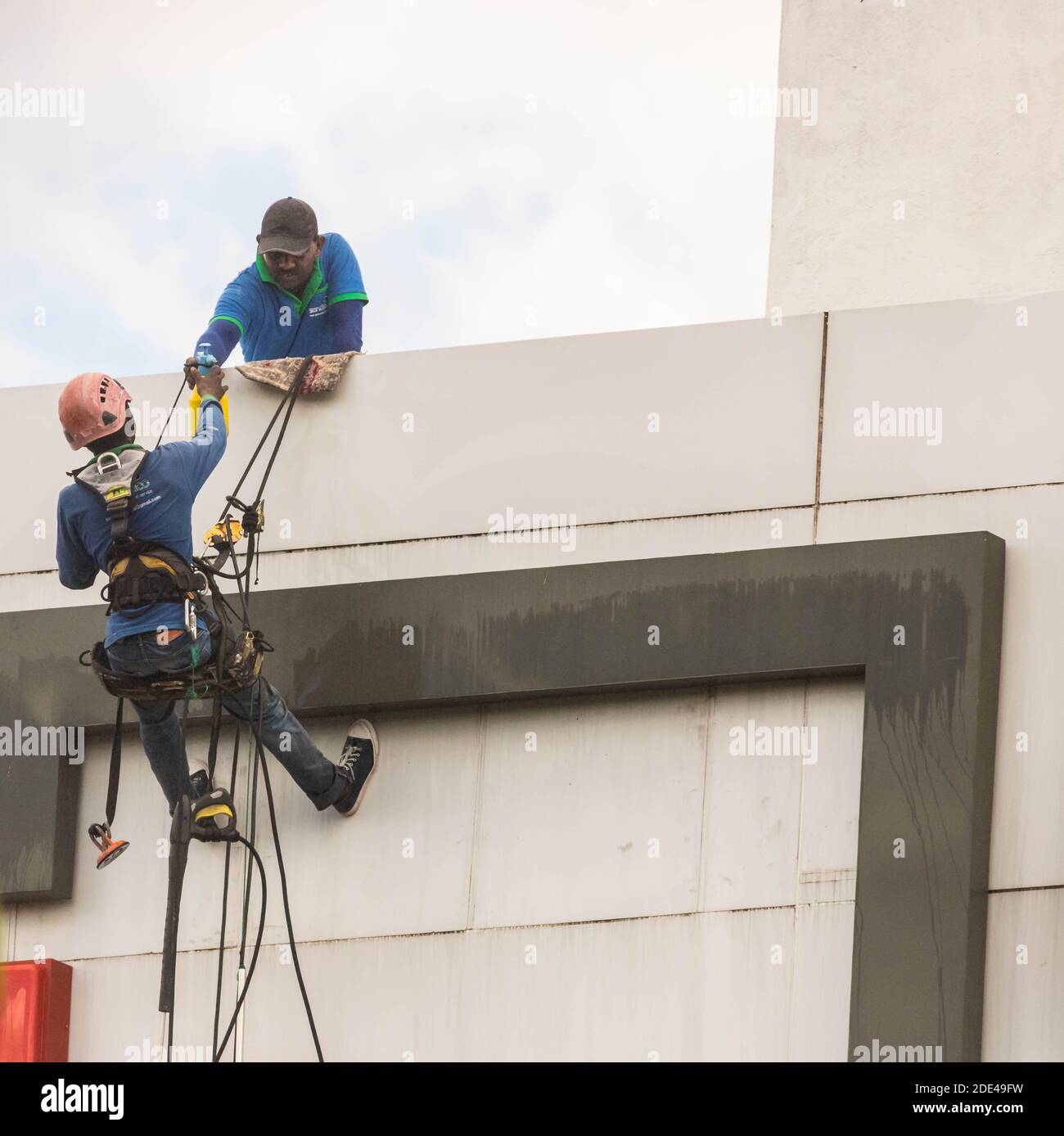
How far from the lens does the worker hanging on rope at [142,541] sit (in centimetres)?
922

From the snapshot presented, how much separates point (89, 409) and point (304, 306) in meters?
2.32

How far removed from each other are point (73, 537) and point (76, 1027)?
91.3 inches

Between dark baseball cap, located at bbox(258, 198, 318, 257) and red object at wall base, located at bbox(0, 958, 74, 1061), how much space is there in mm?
3660

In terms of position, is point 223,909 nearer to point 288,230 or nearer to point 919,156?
point 288,230

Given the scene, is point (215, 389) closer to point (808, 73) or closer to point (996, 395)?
point (996, 395)

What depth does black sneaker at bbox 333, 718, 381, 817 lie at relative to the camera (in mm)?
10008

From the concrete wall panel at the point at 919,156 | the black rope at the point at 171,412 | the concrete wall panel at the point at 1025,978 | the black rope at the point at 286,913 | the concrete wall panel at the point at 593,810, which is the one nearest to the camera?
the concrete wall panel at the point at 1025,978

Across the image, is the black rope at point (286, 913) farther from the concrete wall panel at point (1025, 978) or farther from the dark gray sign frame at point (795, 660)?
the concrete wall panel at point (1025, 978)

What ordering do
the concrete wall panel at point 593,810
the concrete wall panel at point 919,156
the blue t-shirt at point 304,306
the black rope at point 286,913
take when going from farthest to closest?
the concrete wall panel at point 919,156 < the blue t-shirt at point 304,306 < the black rope at point 286,913 < the concrete wall panel at point 593,810

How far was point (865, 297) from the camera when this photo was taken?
13273 mm

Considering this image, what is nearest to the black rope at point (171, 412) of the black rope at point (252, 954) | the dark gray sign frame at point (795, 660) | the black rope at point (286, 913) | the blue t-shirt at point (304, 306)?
the blue t-shirt at point (304, 306)

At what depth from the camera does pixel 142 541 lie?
9.31 metres

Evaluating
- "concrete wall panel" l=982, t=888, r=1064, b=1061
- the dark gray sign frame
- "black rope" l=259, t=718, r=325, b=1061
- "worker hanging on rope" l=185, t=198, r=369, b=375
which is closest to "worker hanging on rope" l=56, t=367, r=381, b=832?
"black rope" l=259, t=718, r=325, b=1061

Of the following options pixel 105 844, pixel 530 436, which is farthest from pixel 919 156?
pixel 105 844
